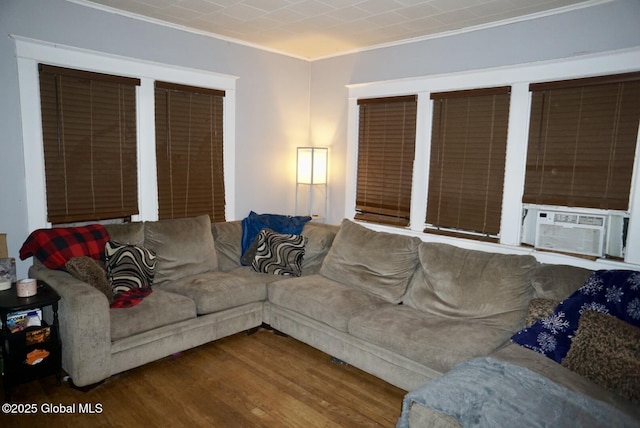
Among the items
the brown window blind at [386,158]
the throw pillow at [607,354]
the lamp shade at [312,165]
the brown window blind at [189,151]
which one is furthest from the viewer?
the lamp shade at [312,165]

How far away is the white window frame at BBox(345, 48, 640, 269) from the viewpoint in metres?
2.97

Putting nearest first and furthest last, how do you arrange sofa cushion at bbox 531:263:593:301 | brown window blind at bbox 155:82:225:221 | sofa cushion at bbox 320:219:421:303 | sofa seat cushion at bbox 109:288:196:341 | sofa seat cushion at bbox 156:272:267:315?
sofa cushion at bbox 531:263:593:301
sofa seat cushion at bbox 109:288:196:341
sofa seat cushion at bbox 156:272:267:315
sofa cushion at bbox 320:219:421:303
brown window blind at bbox 155:82:225:221

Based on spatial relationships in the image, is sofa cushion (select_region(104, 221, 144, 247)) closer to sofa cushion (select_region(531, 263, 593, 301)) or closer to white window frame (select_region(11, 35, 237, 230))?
white window frame (select_region(11, 35, 237, 230))

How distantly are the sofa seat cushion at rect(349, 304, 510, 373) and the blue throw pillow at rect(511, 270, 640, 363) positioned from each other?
207 millimetres

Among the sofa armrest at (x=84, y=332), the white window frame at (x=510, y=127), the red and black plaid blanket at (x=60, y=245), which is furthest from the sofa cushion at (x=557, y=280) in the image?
the red and black plaid blanket at (x=60, y=245)

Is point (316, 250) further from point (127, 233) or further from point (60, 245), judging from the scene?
point (60, 245)

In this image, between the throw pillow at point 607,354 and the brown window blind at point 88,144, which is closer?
the throw pillow at point 607,354

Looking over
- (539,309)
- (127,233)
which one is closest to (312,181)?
(127,233)

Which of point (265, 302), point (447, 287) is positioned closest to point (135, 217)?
point (265, 302)

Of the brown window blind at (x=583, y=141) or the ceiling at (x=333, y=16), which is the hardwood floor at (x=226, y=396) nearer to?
the brown window blind at (x=583, y=141)

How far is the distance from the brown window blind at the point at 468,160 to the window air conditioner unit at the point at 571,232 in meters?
0.38

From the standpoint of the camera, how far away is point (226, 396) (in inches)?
102

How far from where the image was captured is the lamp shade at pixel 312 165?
4754 mm

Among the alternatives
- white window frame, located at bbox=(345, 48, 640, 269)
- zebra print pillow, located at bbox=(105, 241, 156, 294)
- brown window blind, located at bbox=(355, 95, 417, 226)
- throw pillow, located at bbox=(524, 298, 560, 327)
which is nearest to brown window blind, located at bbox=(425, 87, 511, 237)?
white window frame, located at bbox=(345, 48, 640, 269)
